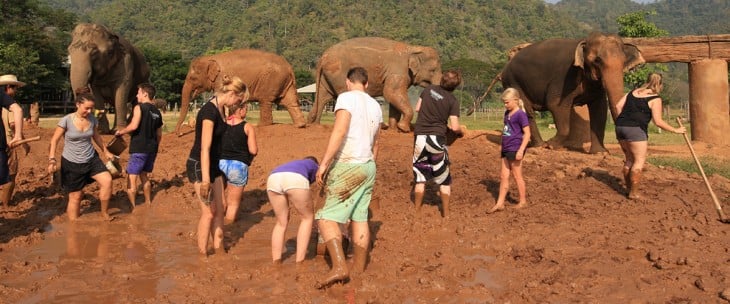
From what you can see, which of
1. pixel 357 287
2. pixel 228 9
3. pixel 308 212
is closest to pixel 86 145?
pixel 308 212

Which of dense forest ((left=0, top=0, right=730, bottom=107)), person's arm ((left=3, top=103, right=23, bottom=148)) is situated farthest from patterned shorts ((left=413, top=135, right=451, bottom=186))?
dense forest ((left=0, top=0, right=730, bottom=107))

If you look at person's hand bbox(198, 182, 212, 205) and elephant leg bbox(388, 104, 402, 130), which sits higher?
person's hand bbox(198, 182, 212, 205)

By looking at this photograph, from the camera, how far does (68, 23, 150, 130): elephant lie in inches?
486

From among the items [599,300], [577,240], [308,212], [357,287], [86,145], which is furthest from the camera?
[86,145]

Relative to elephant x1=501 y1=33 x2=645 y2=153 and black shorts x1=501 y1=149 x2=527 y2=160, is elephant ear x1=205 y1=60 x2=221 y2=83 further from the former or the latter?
black shorts x1=501 y1=149 x2=527 y2=160

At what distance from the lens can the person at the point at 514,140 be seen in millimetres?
7676

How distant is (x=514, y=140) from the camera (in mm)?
7762

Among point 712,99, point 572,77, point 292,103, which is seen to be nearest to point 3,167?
point 292,103

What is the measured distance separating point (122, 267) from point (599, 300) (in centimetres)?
404

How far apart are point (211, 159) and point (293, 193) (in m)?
1.08

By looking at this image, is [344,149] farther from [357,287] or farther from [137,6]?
[137,6]

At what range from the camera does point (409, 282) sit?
536cm

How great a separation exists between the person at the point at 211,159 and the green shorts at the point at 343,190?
3.73 ft

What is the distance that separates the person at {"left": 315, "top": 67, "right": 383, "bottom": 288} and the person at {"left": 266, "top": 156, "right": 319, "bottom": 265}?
0.14 metres
